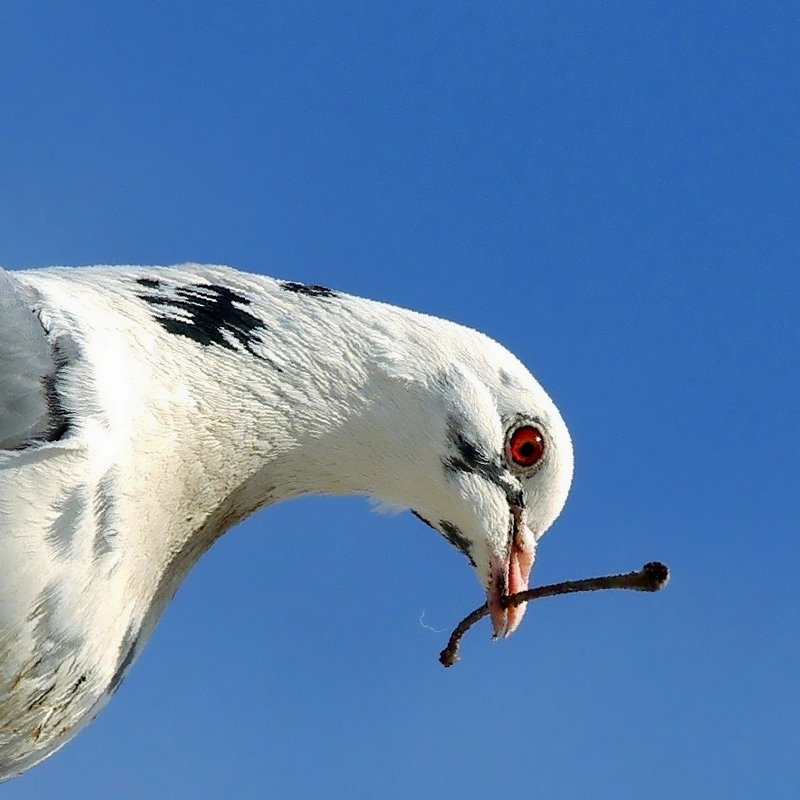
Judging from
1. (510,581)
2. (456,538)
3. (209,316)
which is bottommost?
(510,581)

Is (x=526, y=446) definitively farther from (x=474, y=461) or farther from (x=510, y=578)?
(x=510, y=578)

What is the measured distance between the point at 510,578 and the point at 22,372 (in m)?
2.64

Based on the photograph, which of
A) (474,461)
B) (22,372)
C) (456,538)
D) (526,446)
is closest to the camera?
(22,372)

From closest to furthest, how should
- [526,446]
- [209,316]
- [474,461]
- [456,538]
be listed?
[209,316] < [474,461] < [526,446] < [456,538]

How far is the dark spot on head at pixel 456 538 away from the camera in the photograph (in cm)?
692

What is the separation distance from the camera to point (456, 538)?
6957 mm

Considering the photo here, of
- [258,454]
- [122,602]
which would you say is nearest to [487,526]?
[258,454]

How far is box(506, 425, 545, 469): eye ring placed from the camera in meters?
6.80

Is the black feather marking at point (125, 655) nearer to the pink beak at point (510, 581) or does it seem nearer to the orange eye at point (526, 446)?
the pink beak at point (510, 581)

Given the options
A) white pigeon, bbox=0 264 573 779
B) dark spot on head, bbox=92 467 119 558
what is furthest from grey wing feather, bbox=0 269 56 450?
dark spot on head, bbox=92 467 119 558

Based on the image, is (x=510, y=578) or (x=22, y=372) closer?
(x=22, y=372)

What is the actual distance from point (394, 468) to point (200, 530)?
97 centimetres

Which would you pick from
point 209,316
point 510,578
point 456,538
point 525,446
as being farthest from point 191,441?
point 510,578

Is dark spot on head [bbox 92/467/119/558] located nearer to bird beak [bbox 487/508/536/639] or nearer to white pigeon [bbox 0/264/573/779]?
white pigeon [bbox 0/264/573/779]
